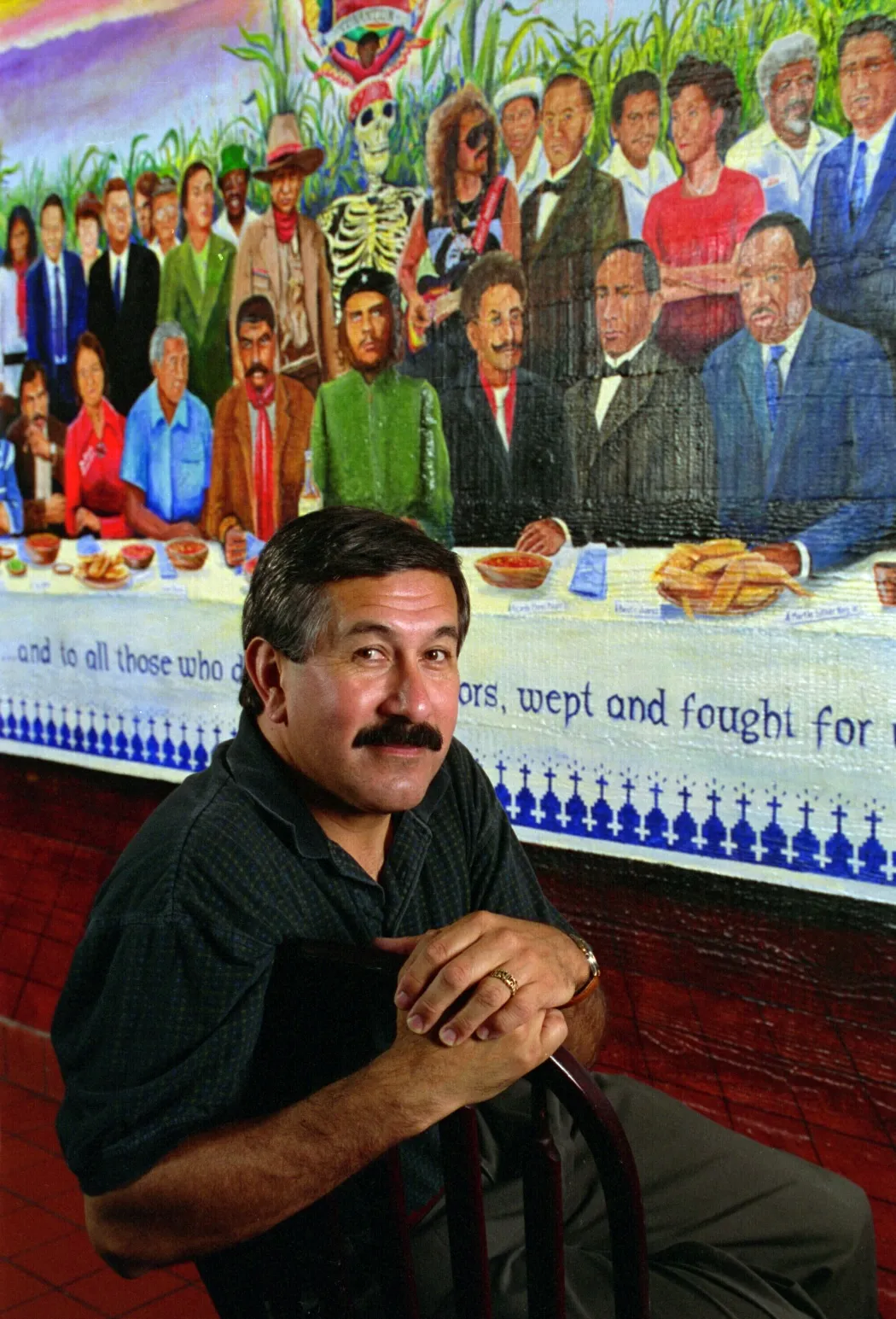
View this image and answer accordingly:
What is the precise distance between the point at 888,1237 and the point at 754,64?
1932 millimetres

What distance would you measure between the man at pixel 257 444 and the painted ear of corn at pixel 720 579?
3.15 feet

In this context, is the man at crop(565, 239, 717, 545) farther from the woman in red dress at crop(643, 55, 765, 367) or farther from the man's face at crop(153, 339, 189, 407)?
the man's face at crop(153, 339, 189, 407)

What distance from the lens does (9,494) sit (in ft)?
11.2

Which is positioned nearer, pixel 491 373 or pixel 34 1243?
pixel 491 373

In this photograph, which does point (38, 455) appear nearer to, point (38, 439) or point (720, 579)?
point (38, 439)

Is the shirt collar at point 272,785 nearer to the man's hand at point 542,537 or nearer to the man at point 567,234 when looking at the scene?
the man's hand at point 542,537

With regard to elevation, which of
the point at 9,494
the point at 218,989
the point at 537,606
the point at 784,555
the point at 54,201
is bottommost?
the point at 218,989

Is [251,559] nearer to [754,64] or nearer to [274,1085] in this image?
[754,64]

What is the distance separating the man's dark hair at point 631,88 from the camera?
2.12 meters

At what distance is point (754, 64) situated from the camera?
200 centimetres

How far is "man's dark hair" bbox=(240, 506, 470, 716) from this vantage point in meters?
1.51

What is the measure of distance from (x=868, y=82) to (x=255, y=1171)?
174cm

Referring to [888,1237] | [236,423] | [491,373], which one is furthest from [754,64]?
[888,1237]

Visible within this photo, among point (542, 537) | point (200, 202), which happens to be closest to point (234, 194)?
point (200, 202)
